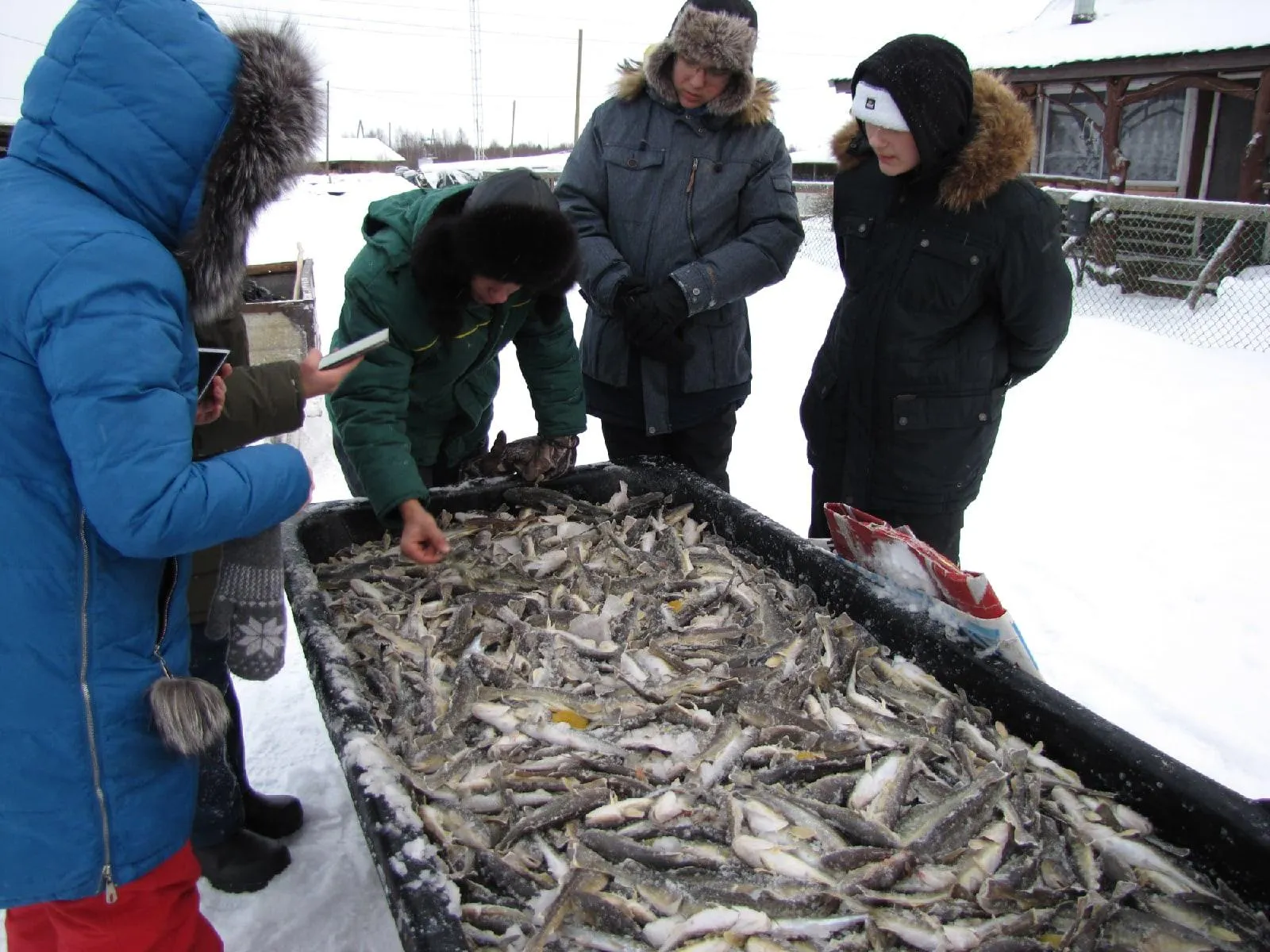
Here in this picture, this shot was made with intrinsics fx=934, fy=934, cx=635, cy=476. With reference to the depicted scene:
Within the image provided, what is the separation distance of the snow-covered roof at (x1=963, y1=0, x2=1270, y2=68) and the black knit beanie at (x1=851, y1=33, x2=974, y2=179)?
11.5 m

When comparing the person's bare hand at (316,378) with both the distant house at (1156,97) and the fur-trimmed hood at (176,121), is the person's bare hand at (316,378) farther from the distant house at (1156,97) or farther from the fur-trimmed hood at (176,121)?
the distant house at (1156,97)

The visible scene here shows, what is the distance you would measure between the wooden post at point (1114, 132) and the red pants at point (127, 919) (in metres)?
14.3

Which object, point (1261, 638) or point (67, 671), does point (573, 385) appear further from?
point (1261, 638)

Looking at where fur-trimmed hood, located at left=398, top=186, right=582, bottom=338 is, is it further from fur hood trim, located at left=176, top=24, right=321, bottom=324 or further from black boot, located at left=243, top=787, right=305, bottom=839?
black boot, located at left=243, top=787, right=305, bottom=839

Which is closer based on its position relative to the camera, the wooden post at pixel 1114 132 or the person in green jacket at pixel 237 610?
the person in green jacket at pixel 237 610

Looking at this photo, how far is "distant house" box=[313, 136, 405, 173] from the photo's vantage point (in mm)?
44281

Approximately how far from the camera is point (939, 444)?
9.58 feet

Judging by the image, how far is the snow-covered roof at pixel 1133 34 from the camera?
12.2 m

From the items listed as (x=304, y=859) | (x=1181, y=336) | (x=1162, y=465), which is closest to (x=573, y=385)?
(x=304, y=859)

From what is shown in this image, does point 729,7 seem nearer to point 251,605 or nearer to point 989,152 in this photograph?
point 989,152

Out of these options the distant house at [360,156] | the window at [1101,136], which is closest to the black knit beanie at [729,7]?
the window at [1101,136]

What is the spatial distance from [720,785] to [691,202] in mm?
2093

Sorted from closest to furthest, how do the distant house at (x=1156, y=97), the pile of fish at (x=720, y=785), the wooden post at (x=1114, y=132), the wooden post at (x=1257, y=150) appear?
the pile of fish at (x=720, y=785), the wooden post at (x=1257, y=150), the distant house at (x=1156, y=97), the wooden post at (x=1114, y=132)

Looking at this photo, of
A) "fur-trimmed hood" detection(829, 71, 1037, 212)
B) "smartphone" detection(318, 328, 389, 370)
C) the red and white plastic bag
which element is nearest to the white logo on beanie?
"fur-trimmed hood" detection(829, 71, 1037, 212)
